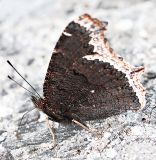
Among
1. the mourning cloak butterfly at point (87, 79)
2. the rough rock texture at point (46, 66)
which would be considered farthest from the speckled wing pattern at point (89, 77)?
the rough rock texture at point (46, 66)

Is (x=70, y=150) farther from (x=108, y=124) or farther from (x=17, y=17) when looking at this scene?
(x=17, y=17)

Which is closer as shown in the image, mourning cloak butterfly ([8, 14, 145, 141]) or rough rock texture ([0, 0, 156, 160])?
mourning cloak butterfly ([8, 14, 145, 141])

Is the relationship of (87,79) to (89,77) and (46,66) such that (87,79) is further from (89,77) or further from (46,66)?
(46,66)

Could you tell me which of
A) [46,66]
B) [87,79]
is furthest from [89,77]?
[46,66]

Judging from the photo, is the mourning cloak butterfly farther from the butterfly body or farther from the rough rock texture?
the rough rock texture

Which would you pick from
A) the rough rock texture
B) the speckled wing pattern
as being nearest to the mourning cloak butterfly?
the speckled wing pattern

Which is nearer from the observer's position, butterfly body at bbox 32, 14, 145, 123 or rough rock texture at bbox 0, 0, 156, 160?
butterfly body at bbox 32, 14, 145, 123
